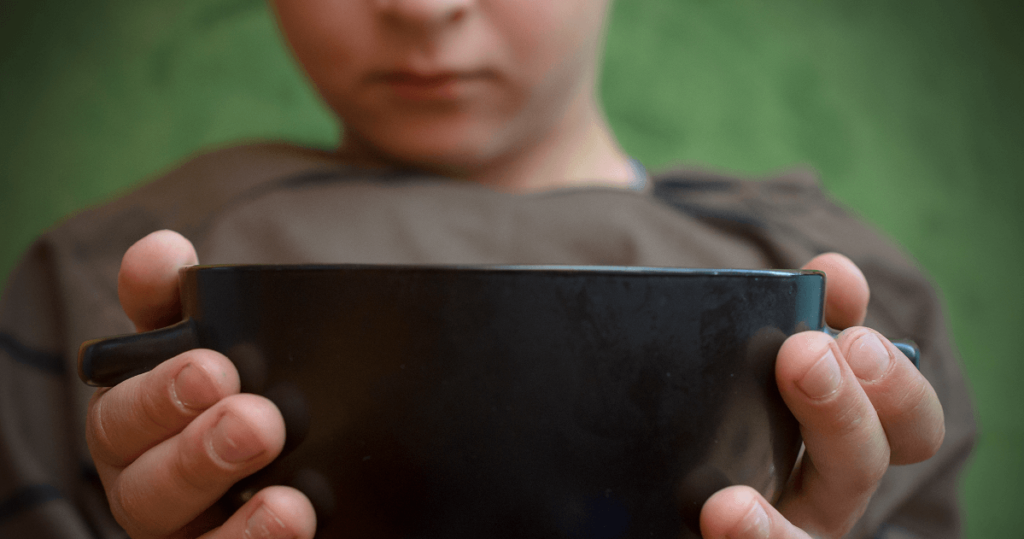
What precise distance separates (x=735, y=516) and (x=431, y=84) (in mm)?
340

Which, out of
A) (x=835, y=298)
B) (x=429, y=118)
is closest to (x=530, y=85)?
(x=429, y=118)

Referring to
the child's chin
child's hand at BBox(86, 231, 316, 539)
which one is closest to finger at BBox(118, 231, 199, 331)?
child's hand at BBox(86, 231, 316, 539)

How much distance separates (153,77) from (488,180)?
19.0 inches

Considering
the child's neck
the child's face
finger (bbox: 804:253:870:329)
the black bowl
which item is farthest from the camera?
the child's neck

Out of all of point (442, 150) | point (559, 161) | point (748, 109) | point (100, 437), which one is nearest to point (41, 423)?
point (100, 437)

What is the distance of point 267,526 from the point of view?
255 mm

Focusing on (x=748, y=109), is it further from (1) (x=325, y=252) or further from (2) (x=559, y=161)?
(1) (x=325, y=252)

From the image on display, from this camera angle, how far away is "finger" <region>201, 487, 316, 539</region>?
254 mm

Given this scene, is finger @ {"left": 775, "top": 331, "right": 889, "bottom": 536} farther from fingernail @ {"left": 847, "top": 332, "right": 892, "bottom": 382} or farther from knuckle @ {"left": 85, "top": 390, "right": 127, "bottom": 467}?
knuckle @ {"left": 85, "top": 390, "right": 127, "bottom": 467}

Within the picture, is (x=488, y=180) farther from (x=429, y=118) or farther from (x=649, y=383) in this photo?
(x=649, y=383)

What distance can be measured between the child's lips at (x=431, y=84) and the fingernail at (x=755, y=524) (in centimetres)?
33

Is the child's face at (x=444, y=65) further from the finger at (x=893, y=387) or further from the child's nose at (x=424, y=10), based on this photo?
the finger at (x=893, y=387)

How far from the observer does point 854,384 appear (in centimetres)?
27

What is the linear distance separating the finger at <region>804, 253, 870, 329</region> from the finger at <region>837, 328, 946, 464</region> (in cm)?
6
